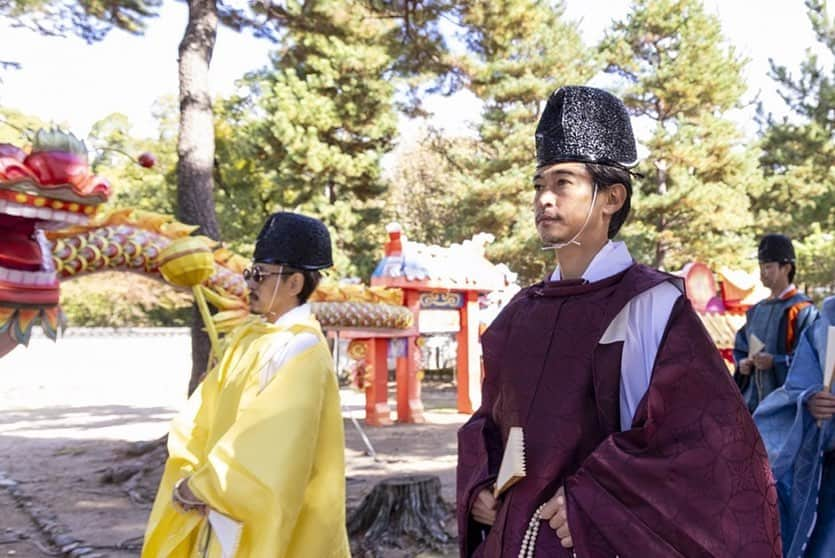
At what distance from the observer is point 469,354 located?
12.3 meters

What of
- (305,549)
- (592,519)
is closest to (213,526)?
(305,549)

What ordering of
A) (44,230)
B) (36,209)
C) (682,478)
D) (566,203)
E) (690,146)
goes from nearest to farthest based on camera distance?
(682,478) → (566,203) → (36,209) → (44,230) → (690,146)

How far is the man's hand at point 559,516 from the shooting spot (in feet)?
5.01

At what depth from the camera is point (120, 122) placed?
94.2ft

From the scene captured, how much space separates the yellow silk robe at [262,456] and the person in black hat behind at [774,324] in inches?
121

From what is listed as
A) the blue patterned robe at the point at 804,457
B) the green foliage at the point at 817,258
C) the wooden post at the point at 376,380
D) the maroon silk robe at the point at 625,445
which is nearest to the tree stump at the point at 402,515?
the blue patterned robe at the point at 804,457

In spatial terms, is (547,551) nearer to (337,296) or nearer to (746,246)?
(337,296)

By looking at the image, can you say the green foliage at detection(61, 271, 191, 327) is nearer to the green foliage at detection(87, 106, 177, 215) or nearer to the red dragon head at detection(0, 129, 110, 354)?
the green foliage at detection(87, 106, 177, 215)

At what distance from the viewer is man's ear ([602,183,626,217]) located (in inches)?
68.9

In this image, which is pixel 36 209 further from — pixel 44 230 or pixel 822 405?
pixel 822 405

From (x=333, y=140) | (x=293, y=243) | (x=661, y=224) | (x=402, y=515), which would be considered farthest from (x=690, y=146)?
(x=293, y=243)

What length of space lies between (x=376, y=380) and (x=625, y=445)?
9863 mm

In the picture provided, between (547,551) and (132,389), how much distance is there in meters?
17.0

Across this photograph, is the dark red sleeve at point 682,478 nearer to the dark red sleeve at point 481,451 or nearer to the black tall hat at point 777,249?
the dark red sleeve at point 481,451
